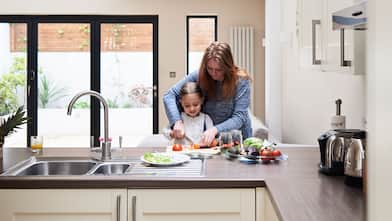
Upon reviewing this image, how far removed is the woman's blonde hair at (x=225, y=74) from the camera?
2975mm

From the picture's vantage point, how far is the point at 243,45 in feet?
24.8

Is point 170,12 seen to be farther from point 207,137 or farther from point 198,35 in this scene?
point 207,137

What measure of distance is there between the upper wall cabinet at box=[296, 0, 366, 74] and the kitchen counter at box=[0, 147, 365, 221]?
405mm

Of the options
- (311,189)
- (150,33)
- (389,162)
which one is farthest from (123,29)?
(389,162)

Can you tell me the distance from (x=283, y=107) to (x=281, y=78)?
0.32 meters

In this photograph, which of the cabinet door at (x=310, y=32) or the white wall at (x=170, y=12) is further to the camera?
the white wall at (x=170, y=12)

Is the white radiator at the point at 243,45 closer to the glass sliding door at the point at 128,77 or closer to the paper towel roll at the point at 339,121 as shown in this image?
the glass sliding door at the point at 128,77

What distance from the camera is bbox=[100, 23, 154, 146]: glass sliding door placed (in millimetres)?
7666

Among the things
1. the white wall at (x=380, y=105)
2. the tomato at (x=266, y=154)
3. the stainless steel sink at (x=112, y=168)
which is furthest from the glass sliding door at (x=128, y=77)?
the white wall at (x=380, y=105)

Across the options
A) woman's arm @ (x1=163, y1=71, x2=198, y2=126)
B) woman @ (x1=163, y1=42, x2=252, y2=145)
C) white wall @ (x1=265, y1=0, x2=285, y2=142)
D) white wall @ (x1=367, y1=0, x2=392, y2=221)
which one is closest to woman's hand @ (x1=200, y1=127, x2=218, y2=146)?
woman @ (x1=163, y1=42, x2=252, y2=145)

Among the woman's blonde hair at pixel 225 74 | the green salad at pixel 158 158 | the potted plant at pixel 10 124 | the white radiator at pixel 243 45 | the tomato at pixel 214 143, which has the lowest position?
the green salad at pixel 158 158

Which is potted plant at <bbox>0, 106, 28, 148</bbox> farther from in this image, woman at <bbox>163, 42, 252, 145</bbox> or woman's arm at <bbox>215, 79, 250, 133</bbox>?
woman's arm at <bbox>215, 79, 250, 133</bbox>

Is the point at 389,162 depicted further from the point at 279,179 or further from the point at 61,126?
the point at 61,126

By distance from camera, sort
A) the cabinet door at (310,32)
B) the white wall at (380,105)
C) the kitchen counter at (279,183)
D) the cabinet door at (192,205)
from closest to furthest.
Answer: the white wall at (380,105) → the kitchen counter at (279,183) → the cabinet door at (192,205) → the cabinet door at (310,32)
